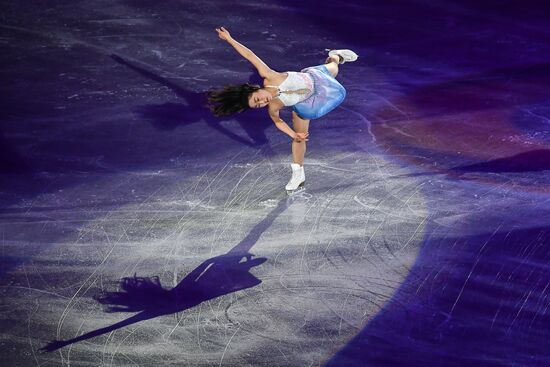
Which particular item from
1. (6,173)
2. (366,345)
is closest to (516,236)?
(366,345)

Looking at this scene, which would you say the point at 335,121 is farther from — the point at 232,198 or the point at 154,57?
the point at 154,57

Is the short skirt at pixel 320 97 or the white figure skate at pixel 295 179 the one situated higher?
the short skirt at pixel 320 97

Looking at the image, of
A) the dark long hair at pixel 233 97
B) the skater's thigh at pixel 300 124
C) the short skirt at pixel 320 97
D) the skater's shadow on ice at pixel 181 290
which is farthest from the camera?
the skater's thigh at pixel 300 124

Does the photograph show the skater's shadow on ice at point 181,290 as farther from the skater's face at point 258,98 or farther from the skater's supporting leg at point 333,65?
the skater's supporting leg at point 333,65

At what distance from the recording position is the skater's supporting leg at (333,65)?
27.5ft

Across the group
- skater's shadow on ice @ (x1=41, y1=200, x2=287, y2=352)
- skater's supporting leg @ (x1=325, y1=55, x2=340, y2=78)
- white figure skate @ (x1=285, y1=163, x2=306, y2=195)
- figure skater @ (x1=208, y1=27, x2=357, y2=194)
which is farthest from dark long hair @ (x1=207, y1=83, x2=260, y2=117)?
skater's supporting leg @ (x1=325, y1=55, x2=340, y2=78)

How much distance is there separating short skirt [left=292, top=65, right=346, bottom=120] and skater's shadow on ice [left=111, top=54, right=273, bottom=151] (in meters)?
0.90

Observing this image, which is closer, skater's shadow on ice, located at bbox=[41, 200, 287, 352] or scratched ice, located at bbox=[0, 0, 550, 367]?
scratched ice, located at bbox=[0, 0, 550, 367]

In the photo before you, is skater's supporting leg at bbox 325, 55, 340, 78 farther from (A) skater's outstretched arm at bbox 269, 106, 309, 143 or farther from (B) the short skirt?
(A) skater's outstretched arm at bbox 269, 106, 309, 143

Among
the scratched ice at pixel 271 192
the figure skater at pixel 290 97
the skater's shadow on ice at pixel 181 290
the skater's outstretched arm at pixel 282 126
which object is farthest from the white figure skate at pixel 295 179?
the skater's shadow on ice at pixel 181 290

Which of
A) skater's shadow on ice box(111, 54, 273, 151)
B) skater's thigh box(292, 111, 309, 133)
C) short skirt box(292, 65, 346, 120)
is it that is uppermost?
short skirt box(292, 65, 346, 120)

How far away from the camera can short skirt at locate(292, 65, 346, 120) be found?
25.1 ft

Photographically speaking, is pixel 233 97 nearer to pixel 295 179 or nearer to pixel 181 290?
pixel 295 179

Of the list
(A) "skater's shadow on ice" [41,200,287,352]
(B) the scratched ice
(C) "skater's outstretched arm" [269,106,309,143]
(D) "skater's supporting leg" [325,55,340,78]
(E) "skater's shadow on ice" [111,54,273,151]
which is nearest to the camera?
(B) the scratched ice
